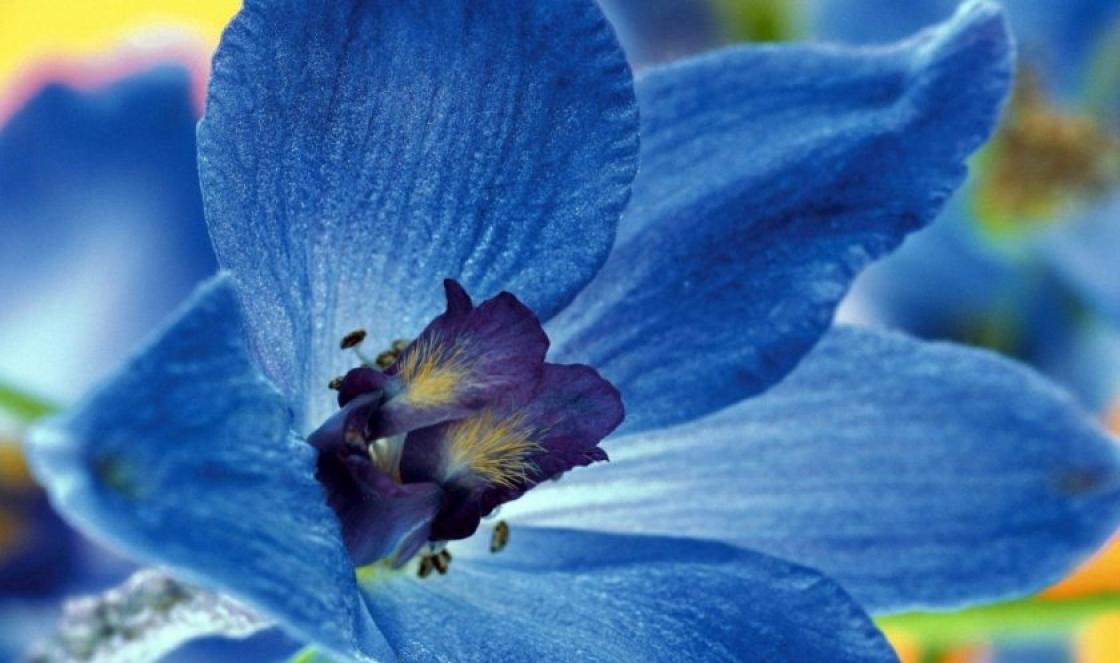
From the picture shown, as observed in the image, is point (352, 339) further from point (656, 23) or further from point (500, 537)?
point (656, 23)

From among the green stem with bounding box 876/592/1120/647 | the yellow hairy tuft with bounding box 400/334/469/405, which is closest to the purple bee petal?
the yellow hairy tuft with bounding box 400/334/469/405

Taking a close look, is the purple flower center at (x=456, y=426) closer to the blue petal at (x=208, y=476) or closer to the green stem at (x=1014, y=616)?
the blue petal at (x=208, y=476)

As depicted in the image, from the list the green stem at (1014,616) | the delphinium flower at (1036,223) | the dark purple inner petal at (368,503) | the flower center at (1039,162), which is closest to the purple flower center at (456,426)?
the dark purple inner petal at (368,503)

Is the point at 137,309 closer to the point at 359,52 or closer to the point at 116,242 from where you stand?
the point at 116,242

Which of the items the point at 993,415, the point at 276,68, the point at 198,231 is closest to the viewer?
the point at 276,68

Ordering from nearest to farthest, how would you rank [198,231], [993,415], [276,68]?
[276,68] → [993,415] → [198,231]

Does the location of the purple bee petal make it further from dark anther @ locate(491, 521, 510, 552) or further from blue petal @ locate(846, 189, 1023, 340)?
blue petal @ locate(846, 189, 1023, 340)

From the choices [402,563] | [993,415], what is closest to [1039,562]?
[993,415]
